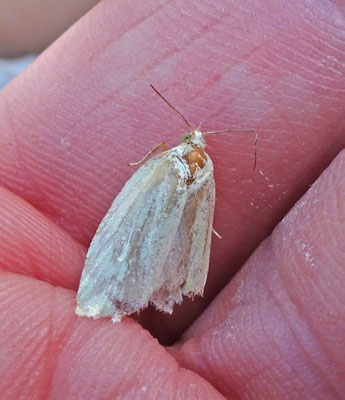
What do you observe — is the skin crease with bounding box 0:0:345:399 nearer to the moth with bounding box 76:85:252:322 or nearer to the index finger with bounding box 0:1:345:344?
the index finger with bounding box 0:1:345:344

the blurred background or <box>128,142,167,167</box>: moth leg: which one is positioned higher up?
the blurred background

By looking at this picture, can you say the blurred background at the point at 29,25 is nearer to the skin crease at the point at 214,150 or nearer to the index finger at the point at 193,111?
the skin crease at the point at 214,150

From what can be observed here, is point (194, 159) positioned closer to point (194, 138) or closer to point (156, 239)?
point (194, 138)

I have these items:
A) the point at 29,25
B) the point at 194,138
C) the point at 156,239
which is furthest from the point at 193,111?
the point at 29,25

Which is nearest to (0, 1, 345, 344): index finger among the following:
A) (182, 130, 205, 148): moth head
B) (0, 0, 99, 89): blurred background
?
(182, 130, 205, 148): moth head

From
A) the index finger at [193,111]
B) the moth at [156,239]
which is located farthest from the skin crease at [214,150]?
the moth at [156,239]

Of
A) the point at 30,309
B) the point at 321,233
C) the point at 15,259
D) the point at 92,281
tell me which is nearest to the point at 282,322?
the point at 321,233

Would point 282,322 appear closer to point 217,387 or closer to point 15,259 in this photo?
point 217,387
